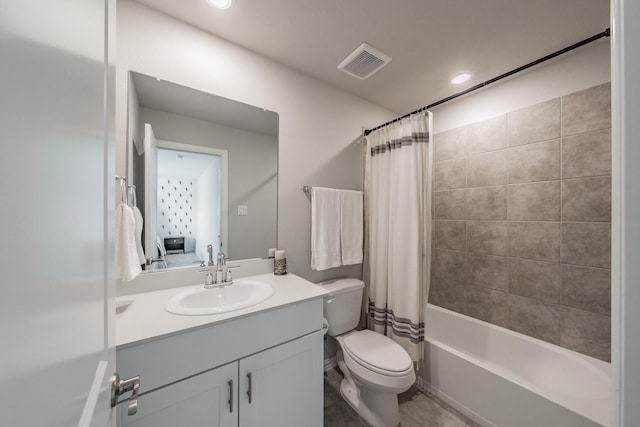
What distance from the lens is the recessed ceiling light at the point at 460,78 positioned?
175 centimetres

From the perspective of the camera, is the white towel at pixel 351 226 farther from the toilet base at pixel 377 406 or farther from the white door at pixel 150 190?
the white door at pixel 150 190

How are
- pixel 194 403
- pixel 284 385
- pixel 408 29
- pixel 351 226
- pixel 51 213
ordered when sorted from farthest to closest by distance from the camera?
pixel 351 226 < pixel 408 29 < pixel 284 385 < pixel 194 403 < pixel 51 213

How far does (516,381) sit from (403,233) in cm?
101

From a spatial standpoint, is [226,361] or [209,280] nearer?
[226,361]

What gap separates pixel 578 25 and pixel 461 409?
2.43m

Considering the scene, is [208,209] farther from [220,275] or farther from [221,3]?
[221,3]

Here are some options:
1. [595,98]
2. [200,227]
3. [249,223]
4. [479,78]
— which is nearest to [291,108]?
[249,223]

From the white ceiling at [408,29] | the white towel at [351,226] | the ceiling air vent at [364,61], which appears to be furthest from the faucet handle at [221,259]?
the ceiling air vent at [364,61]

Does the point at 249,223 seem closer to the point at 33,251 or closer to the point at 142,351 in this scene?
the point at 142,351

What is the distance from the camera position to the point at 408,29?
1.32 meters

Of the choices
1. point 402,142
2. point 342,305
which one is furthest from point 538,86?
point 342,305

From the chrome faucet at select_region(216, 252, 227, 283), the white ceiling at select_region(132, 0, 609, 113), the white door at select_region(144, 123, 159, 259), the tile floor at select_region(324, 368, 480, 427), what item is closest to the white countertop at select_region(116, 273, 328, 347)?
the chrome faucet at select_region(216, 252, 227, 283)

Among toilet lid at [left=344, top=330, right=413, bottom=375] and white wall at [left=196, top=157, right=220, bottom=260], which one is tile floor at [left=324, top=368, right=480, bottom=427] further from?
white wall at [left=196, top=157, right=220, bottom=260]

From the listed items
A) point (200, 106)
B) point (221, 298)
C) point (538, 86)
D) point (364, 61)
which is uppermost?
point (364, 61)
